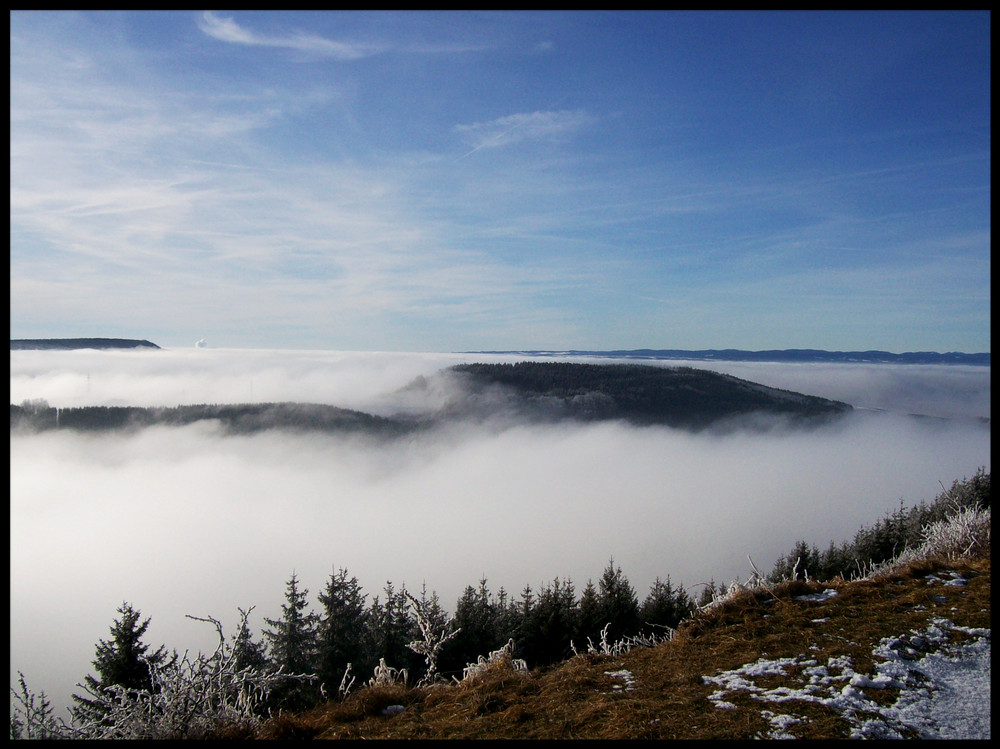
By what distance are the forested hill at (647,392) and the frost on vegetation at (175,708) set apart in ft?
509

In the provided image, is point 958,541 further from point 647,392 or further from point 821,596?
point 647,392

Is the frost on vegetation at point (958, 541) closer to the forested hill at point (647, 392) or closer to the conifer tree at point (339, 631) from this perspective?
the conifer tree at point (339, 631)

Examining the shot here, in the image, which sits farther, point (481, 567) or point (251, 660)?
point (481, 567)

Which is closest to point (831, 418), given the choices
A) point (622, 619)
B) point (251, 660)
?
point (622, 619)

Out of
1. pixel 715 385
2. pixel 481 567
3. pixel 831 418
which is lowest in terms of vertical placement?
pixel 481 567

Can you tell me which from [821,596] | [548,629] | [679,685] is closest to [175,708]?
[679,685]

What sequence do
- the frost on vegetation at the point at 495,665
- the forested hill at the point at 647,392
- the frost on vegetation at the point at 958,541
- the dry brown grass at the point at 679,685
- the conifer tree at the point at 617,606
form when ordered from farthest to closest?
1. the forested hill at the point at 647,392
2. the conifer tree at the point at 617,606
3. the frost on vegetation at the point at 958,541
4. the frost on vegetation at the point at 495,665
5. the dry brown grass at the point at 679,685

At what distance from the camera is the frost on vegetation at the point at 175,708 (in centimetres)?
527

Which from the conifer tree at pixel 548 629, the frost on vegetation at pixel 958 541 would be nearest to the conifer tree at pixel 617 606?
the conifer tree at pixel 548 629
